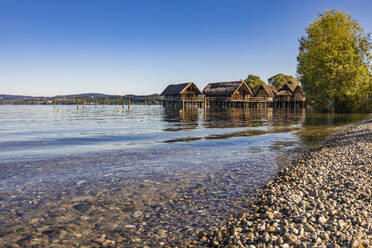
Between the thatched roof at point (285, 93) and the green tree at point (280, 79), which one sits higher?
the green tree at point (280, 79)

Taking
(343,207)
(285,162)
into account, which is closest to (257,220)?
(343,207)

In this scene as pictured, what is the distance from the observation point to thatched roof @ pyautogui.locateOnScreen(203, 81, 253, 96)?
61725 millimetres

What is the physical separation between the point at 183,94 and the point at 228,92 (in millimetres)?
11095

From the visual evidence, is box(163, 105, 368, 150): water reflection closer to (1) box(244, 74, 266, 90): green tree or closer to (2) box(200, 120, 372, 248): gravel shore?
(2) box(200, 120, 372, 248): gravel shore

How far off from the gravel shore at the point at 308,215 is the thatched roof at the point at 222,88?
5658cm

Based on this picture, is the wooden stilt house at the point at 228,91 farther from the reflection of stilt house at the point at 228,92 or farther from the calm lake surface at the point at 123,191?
the calm lake surface at the point at 123,191

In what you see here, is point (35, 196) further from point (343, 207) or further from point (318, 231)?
point (343, 207)

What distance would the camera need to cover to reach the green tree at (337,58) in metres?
32.4

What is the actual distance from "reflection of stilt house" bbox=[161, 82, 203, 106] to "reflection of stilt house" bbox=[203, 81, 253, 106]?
10.2 ft

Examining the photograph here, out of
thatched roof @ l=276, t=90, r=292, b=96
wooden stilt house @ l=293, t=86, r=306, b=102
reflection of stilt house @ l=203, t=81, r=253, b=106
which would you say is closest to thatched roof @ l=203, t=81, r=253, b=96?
reflection of stilt house @ l=203, t=81, r=253, b=106

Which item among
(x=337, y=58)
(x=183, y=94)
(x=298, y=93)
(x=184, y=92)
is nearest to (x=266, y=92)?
(x=298, y=93)

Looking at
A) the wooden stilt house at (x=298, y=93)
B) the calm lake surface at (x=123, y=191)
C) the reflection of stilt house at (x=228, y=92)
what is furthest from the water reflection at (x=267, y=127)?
the wooden stilt house at (x=298, y=93)

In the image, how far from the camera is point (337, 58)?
32.6 metres

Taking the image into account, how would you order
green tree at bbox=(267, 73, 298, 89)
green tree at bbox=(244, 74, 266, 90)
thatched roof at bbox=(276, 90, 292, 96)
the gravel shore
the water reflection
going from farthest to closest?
green tree at bbox=(267, 73, 298, 89), green tree at bbox=(244, 74, 266, 90), thatched roof at bbox=(276, 90, 292, 96), the water reflection, the gravel shore
